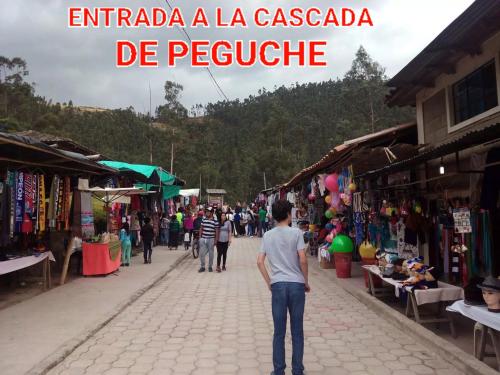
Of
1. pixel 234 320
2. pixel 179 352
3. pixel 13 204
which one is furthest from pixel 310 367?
pixel 13 204

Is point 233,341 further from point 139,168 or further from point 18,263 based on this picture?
point 139,168

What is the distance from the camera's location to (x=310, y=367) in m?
4.59

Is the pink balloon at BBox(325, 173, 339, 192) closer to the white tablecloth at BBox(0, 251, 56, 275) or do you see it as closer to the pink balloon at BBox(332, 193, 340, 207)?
the pink balloon at BBox(332, 193, 340, 207)

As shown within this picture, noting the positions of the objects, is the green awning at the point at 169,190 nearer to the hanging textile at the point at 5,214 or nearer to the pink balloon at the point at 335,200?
the pink balloon at the point at 335,200

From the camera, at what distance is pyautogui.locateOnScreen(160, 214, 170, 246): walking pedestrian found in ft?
64.8

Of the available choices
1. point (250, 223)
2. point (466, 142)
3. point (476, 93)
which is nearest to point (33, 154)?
point (466, 142)

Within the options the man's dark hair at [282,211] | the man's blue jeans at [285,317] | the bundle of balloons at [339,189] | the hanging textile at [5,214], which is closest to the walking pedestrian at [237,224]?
the bundle of balloons at [339,189]

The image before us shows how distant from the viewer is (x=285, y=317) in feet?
13.0

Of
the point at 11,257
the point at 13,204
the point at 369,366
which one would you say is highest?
the point at 13,204

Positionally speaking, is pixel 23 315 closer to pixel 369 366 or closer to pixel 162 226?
pixel 369 366

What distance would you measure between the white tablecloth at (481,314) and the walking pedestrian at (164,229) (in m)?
16.2

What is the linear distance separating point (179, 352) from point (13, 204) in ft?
14.7

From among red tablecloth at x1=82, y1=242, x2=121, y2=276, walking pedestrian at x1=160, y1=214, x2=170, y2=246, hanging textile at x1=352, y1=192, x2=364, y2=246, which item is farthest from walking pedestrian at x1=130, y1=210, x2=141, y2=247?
hanging textile at x1=352, y1=192, x2=364, y2=246

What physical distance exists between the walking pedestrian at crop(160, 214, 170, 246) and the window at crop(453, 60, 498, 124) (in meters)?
14.5
